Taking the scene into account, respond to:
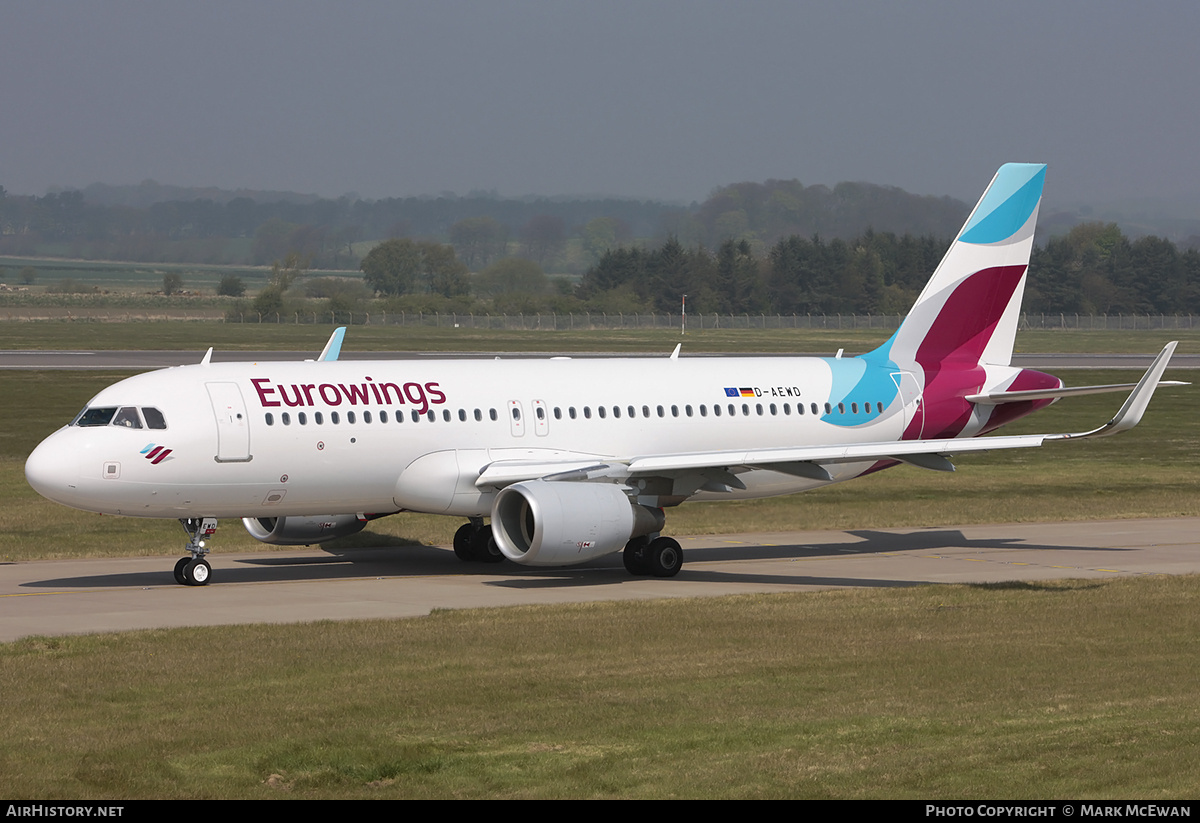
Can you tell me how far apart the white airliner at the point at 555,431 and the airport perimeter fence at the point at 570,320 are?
387ft

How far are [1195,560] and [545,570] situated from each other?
41.2 feet

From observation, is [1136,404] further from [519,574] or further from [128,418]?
[128,418]

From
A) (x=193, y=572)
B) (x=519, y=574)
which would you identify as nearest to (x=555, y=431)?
(x=519, y=574)

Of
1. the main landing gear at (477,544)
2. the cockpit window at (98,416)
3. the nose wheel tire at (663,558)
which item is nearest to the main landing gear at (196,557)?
the cockpit window at (98,416)

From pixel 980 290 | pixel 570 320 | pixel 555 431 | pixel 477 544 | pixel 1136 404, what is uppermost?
pixel 980 290

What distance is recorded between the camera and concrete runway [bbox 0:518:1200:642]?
24.2m

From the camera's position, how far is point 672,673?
18.7 metres

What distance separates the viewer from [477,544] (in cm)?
3064

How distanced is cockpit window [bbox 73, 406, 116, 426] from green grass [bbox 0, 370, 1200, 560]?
5.35 metres

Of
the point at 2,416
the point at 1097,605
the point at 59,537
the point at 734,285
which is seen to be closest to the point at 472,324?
the point at 734,285

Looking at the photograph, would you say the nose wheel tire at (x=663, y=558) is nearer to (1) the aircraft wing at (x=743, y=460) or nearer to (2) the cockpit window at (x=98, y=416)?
(1) the aircraft wing at (x=743, y=460)

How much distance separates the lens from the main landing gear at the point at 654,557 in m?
28.5

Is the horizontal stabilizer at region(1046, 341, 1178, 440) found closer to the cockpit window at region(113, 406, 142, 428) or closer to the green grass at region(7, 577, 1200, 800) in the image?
the green grass at region(7, 577, 1200, 800)

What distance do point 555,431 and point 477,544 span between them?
2919mm
